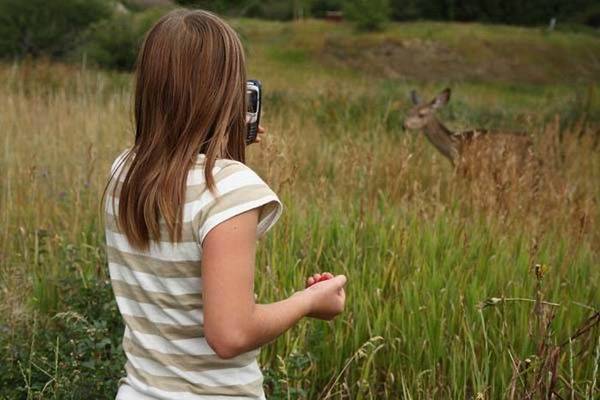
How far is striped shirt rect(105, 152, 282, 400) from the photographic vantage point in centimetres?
163

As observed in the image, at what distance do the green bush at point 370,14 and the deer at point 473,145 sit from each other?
24.2 m

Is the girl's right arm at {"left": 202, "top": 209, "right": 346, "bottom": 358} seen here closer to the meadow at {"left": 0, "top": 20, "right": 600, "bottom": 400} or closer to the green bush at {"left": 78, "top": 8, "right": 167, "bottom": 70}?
the meadow at {"left": 0, "top": 20, "right": 600, "bottom": 400}

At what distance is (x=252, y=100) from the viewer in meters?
1.82

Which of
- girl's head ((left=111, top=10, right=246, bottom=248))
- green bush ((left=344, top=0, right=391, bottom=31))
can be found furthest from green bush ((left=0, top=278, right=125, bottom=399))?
green bush ((left=344, top=0, right=391, bottom=31))

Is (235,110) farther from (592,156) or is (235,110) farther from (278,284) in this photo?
(592,156)

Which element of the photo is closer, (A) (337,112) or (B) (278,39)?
(A) (337,112)

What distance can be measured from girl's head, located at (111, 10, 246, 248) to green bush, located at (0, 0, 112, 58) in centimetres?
1295

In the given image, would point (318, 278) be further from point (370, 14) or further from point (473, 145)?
point (370, 14)

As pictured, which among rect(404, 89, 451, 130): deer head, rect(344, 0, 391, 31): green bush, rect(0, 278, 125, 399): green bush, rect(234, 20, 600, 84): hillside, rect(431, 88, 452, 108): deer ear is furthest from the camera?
rect(344, 0, 391, 31): green bush

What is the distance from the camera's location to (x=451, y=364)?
3006 mm

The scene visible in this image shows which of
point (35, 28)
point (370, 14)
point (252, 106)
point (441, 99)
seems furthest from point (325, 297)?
point (370, 14)

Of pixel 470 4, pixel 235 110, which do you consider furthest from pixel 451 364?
pixel 470 4

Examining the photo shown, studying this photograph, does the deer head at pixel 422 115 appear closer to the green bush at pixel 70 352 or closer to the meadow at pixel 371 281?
the meadow at pixel 371 281

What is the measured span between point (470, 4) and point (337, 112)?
29525 millimetres
